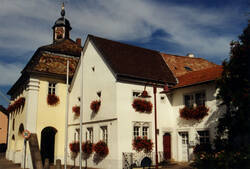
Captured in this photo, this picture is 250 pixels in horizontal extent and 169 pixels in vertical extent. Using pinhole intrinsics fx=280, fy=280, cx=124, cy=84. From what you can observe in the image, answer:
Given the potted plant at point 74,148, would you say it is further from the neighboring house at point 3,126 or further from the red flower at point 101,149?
the neighboring house at point 3,126

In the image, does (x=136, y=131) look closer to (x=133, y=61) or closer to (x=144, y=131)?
(x=144, y=131)

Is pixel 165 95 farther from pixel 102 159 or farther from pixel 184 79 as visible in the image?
pixel 102 159

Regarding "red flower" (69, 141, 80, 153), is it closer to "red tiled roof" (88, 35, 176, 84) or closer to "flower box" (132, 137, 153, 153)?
"flower box" (132, 137, 153, 153)

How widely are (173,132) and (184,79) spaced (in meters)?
4.06

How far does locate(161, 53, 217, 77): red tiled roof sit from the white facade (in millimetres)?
3488

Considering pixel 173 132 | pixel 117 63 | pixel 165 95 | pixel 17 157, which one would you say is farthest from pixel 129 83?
pixel 17 157

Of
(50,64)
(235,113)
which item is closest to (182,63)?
(50,64)

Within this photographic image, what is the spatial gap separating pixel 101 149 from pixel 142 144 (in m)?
2.76

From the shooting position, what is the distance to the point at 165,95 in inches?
827

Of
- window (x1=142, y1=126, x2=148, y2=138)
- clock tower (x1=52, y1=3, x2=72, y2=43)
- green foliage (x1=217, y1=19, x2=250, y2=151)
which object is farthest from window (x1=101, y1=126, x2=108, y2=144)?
clock tower (x1=52, y1=3, x2=72, y2=43)

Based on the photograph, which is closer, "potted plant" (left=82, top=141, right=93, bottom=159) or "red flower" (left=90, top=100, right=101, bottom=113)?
"red flower" (left=90, top=100, right=101, bottom=113)

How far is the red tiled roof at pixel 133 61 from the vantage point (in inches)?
773

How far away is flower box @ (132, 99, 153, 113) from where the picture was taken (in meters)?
19.0

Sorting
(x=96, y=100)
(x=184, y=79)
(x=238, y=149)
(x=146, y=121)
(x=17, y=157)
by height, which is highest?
(x=184, y=79)
